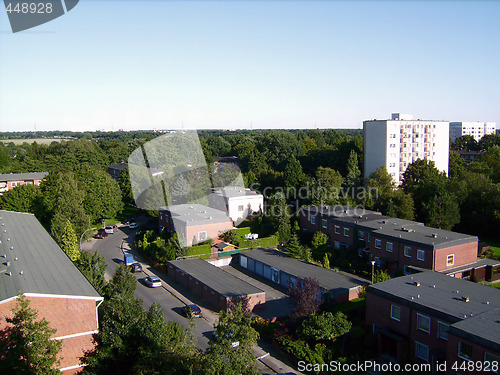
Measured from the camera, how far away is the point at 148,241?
2762 centimetres

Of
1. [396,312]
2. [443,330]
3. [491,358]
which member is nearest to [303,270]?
[396,312]

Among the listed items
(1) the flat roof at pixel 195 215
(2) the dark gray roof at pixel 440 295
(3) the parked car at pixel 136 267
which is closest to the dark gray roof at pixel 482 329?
(2) the dark gray roof at pixel 440 295

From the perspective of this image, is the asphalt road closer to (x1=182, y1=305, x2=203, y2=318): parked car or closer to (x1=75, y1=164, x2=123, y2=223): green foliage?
(x1=182, y1=305, x2=203, y2=318): parked car

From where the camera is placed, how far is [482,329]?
11.7 metres

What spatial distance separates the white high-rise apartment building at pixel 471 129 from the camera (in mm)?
115125

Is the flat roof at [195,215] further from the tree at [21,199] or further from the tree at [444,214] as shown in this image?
the tree at [444,214]

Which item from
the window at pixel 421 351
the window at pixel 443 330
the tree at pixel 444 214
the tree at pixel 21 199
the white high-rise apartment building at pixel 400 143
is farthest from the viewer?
the white high-rise apartment building at pixel 400 143

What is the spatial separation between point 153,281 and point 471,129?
11823 centimetres

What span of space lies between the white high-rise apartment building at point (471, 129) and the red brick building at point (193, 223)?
10396 cm

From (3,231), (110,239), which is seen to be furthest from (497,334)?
(110,239)

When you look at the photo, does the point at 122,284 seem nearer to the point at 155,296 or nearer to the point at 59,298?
the point at 59,298

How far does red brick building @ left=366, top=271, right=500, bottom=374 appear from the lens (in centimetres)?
1173

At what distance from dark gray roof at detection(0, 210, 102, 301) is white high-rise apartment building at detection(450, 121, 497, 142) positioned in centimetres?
11537

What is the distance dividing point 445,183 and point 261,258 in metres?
16.2
